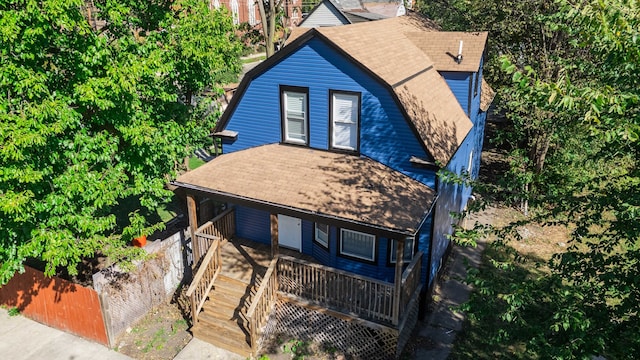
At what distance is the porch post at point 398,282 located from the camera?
11.1 metres

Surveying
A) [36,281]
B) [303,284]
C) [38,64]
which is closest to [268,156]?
[303,284]

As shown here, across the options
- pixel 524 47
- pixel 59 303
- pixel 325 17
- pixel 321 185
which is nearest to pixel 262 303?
pixel 321 185

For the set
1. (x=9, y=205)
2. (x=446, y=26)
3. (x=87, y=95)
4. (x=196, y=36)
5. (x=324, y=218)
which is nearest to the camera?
(x=9, y=205)

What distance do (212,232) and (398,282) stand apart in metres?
6.58

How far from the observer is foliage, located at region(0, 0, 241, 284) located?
952 centimetres

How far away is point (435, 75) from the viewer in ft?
54.7

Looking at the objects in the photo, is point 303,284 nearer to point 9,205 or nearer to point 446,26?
point 9,205

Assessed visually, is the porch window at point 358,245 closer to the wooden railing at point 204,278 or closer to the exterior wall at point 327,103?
the exterior wall at point 327,103

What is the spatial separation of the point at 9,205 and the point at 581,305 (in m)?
10.7

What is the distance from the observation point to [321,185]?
41.6ft

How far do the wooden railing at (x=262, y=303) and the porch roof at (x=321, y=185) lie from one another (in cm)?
202

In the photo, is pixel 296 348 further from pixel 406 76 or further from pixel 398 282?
pixel 406 76

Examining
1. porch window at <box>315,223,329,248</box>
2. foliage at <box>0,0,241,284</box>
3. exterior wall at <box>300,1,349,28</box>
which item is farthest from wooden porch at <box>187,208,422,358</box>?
exterior wall at <box>300,1,349,28</box>

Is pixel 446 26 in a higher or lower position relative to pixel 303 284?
higher
